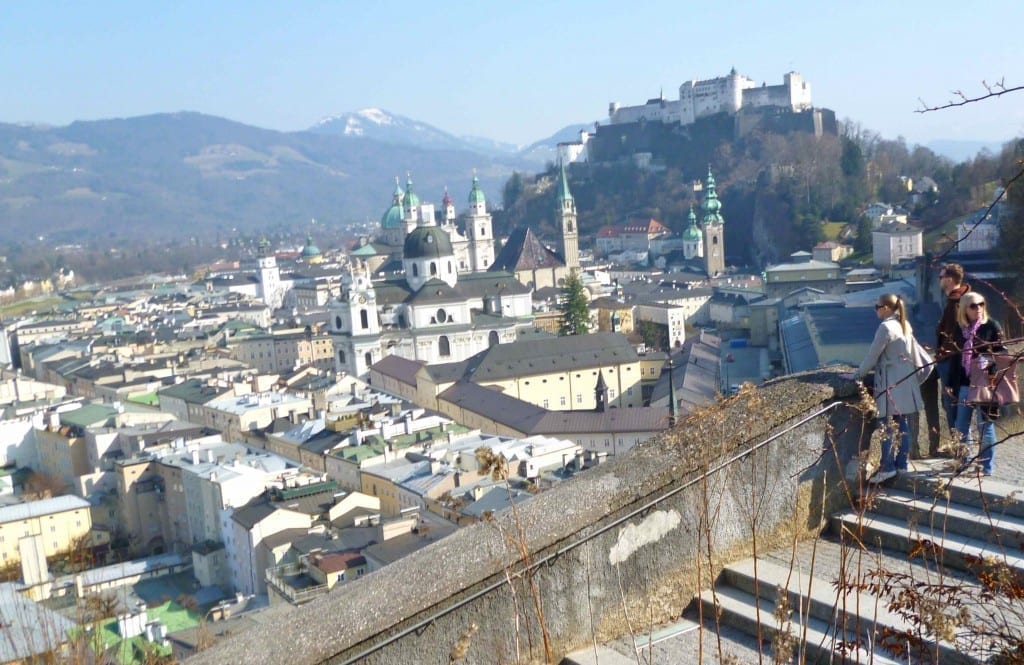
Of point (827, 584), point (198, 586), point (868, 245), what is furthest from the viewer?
point (868, 245)

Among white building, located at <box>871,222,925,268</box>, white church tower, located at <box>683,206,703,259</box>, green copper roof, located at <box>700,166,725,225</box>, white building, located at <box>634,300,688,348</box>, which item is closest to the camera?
white building, located at <box>871,222,925,268</box>

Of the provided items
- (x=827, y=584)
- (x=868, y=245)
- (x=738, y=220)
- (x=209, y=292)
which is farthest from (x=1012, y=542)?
(x=209, y=292)

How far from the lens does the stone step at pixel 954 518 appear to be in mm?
3914

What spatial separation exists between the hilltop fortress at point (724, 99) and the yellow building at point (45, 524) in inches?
2679

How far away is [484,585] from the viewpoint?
3.56 meters

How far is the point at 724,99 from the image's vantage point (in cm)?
8856

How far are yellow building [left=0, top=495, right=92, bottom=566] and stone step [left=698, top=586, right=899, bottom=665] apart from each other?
24.3m

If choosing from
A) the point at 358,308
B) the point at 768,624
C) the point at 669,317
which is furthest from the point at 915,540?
the point at 669,317

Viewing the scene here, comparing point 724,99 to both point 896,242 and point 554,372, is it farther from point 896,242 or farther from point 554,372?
point 554,372

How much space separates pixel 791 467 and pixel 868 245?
53.6m

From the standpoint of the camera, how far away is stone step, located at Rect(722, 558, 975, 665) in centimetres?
322

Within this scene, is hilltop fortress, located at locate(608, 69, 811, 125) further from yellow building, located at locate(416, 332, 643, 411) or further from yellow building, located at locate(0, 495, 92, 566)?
yellow building, located at locate(0, 495, 92, 566)

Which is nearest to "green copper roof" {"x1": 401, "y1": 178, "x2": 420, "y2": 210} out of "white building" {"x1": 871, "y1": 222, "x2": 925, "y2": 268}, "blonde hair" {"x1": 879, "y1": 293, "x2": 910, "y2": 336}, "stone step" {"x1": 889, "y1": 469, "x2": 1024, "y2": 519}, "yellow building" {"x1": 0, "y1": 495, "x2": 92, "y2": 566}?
"white building" {"x1": 871, "y1": 222, "x2": 925, "y2": 268}

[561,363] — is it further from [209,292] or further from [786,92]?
[209,292]
